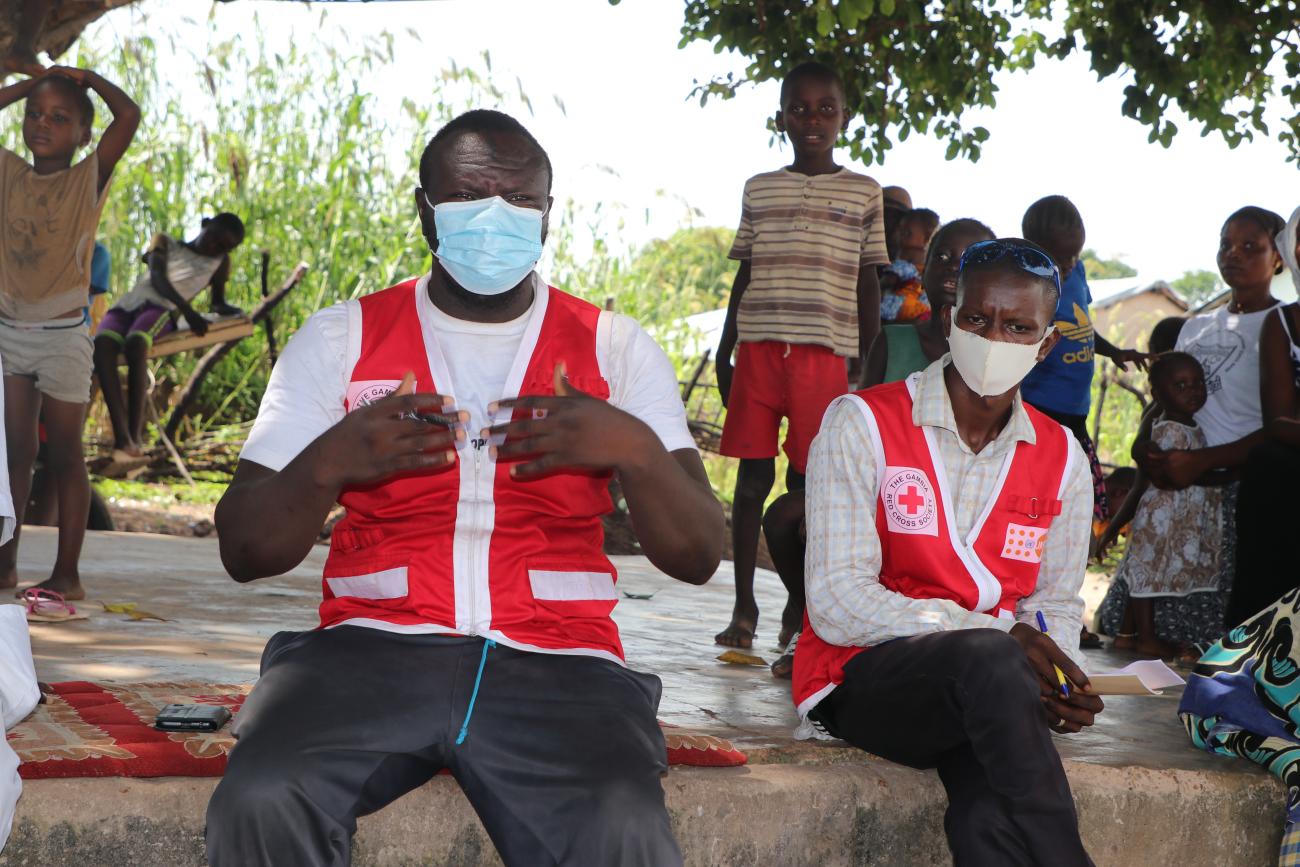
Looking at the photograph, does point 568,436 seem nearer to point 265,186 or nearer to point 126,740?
point 126,740

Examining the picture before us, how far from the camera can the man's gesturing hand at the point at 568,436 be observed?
1914 millimetres

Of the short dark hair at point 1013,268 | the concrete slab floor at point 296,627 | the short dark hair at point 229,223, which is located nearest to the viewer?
the short dark hair at point 1013,268

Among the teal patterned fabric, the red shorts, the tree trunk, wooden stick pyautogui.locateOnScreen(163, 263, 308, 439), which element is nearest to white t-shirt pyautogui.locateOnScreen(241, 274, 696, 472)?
the teal patterned fabric

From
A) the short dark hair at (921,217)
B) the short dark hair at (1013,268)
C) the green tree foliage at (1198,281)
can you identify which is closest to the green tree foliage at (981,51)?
the short dark hair at (921,217)

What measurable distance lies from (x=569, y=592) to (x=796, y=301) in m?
2.22

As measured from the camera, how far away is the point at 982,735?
2398mm

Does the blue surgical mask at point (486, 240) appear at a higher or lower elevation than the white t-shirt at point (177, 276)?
lower

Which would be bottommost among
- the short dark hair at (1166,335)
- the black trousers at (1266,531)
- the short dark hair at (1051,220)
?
the black trousers at (1266,531)

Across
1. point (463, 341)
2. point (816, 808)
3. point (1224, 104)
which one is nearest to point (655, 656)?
point (816, 808)

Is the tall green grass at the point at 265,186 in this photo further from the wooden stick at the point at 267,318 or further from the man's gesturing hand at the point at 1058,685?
the man's gesturing hand at the point at 1058,685

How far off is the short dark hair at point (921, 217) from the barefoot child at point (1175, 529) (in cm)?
116

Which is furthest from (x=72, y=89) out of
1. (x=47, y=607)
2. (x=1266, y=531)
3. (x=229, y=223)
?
(x=229, y=223)

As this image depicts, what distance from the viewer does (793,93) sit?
4.32 meters

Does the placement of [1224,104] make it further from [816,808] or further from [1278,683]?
[816,808]
